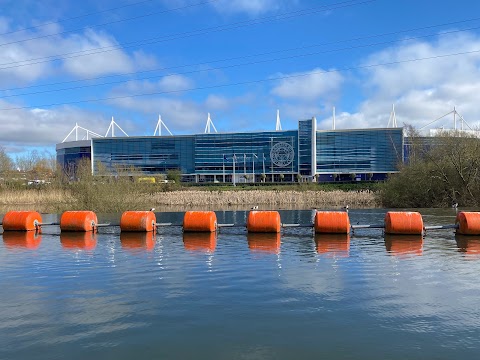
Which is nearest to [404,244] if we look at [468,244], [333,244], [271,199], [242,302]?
[468,244]

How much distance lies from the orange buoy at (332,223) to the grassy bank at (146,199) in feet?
63.2

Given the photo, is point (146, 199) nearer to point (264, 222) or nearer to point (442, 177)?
point (264, 222)

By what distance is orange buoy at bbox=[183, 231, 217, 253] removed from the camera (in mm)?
14039

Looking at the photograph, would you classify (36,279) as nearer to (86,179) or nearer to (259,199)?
(86,179)

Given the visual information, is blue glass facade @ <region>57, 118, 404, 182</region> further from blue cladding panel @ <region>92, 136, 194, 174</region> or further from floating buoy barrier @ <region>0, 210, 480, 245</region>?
floating buoy barrier @ <region>0, 210, 480, 245</region>

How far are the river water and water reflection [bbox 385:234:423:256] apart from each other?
0.12m

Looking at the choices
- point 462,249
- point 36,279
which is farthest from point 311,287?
point 462,249

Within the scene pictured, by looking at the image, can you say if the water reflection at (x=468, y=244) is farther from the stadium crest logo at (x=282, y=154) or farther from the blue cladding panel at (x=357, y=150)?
the stadium crest logo at (x=282, y=154)

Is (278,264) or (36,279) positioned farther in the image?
(278,264)

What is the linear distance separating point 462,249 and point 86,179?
26368mm

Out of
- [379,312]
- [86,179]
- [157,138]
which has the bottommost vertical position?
[379,312]

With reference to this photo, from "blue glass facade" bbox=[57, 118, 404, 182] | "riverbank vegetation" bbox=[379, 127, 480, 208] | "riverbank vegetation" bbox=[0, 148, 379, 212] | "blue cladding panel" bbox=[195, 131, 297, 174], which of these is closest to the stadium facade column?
"blue glass facade" bbox=[57, 118, 404, 182]

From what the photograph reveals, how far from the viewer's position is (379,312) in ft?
23.1

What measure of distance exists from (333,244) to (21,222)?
1424cm
